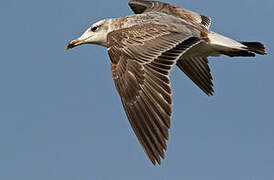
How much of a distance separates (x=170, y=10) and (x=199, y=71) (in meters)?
1.52

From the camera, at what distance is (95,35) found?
12.2 m

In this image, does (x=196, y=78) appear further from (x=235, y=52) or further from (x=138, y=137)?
(x=138, y=137)

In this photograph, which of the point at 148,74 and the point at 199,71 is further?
the point at 199,71

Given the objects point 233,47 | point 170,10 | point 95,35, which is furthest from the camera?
point 170,10

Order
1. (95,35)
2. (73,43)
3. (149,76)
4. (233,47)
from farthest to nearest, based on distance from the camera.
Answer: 1. (73,43)
2. (95,35)
3. (233,47)
4. (149,76)

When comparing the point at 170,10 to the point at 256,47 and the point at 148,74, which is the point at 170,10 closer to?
the point at 256,47

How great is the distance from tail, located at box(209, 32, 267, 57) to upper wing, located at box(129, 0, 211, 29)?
1395 millimetres

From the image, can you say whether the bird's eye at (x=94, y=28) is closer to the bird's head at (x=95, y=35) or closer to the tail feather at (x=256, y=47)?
the bird's head at (x=95, y=35)

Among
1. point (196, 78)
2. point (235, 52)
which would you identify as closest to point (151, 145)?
point (235, 52)

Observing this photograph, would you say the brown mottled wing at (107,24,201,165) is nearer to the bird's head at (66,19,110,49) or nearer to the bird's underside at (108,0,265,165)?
the bird's underside at (108,0,265,165)

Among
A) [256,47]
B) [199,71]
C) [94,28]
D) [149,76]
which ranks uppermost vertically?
[94,28]

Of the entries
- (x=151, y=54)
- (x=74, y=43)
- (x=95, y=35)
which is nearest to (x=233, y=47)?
(x=151, y=54)

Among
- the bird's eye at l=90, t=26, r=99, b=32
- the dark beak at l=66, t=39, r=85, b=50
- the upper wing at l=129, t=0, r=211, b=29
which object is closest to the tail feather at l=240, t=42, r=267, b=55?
the upper wing at l=129, t=0, r=211, b=29

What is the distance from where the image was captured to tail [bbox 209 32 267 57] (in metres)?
11.3
